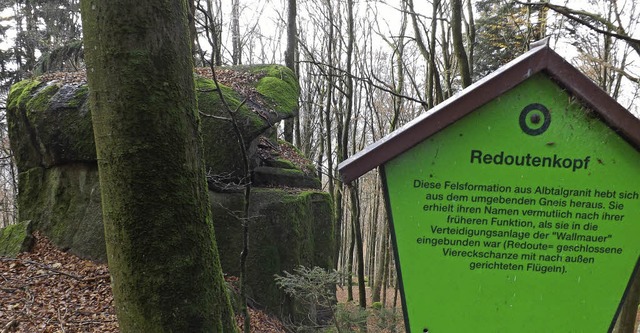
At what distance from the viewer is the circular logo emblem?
71.3 inches

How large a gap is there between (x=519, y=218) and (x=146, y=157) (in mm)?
2234

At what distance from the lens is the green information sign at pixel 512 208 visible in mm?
1809

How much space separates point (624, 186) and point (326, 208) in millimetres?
7212

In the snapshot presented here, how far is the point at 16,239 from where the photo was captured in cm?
659

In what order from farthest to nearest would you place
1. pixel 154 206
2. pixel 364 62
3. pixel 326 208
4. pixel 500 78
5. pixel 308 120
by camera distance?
pixel 308 120 < pixel 364 62 < pixel 326 208 < pixel 154 206 < pixel 500 78

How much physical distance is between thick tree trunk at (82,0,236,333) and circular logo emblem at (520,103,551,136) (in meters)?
2.17

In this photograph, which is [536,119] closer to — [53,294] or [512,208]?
[512,208]

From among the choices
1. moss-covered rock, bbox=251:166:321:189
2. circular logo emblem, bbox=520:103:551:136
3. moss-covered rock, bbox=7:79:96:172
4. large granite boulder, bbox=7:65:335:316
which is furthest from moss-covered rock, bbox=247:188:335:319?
circular logo emblem, bbox=520:103:551:136

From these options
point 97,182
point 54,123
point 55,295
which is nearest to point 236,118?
point 97,182

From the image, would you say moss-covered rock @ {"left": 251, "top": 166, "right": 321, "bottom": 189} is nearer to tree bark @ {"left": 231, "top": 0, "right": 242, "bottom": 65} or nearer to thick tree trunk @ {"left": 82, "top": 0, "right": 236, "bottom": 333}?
thick tree trunk @ {"left": 82, "top": 0, "right": 236, "bottom": 333}

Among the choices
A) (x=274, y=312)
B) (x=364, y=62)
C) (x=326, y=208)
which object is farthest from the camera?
(x=364, y=62)

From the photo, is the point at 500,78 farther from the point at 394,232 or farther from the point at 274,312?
the point at 274,312

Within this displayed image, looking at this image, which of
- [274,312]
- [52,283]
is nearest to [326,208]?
[274,312]

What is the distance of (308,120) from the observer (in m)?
21.0
